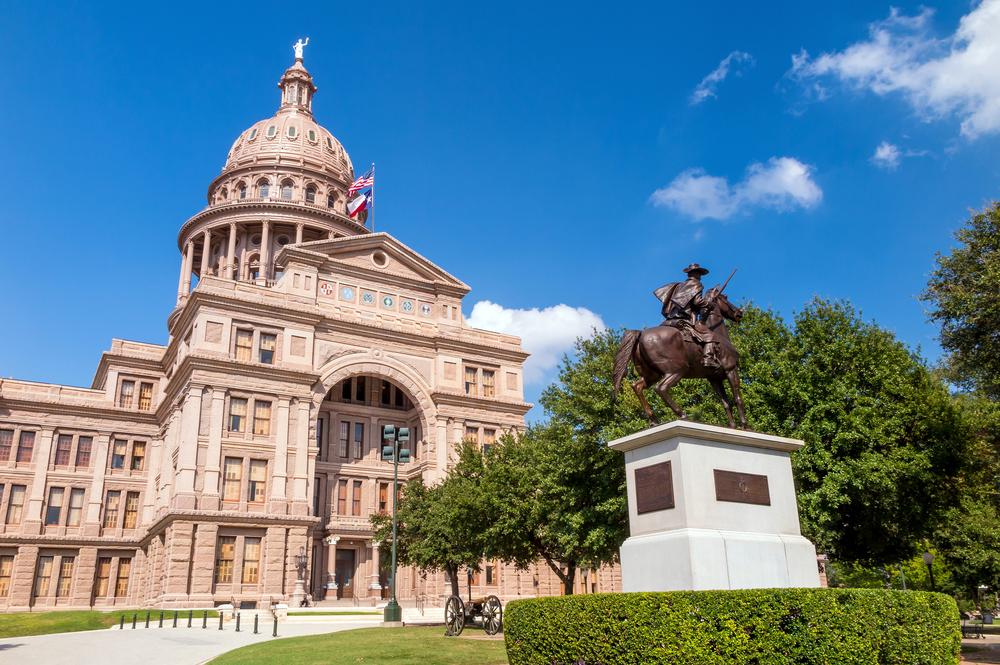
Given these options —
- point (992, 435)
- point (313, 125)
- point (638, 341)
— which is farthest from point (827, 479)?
point (313, 125)

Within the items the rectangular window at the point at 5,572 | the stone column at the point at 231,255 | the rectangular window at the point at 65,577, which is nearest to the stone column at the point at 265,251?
the stone column at the point at 231,255

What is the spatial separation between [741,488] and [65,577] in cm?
5526

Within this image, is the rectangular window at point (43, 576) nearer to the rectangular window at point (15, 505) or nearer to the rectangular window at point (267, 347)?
the rectangular window at point (15, 505)

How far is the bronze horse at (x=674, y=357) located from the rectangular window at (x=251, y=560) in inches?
1455

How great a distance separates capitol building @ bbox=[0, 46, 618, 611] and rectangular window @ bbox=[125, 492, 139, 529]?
0.15 m

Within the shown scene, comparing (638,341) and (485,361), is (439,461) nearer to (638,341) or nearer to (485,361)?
(485,361)

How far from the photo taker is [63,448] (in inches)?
2226

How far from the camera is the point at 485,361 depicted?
2290 inches

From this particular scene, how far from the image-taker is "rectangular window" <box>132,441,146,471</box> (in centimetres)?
5828

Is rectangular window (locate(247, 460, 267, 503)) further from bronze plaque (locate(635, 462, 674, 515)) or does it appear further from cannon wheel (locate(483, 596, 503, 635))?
bronze plaque (locate(635, 462, 674, 515))

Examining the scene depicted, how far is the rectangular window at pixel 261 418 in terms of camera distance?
4809 centimetres

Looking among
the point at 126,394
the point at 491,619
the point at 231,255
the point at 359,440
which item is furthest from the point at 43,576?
the point at 491,619

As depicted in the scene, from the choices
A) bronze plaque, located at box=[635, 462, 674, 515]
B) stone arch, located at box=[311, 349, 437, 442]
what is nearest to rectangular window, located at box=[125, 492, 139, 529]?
stone arch, located at box=[311, 349, 437, 442]

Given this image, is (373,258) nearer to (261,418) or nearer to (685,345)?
(261,418)
